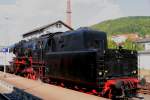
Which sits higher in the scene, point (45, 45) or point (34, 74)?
point (45, 45)

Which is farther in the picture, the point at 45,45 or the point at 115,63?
the point at 45,45

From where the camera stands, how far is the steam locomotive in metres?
16.1

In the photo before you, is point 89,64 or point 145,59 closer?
point 89,64

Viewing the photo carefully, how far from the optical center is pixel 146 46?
89.9 meters

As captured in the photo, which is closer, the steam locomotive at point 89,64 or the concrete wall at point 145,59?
the steam locomotive at point 89,64

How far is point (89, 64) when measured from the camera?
54.8ft

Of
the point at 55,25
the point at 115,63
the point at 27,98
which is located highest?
the point at 55,25

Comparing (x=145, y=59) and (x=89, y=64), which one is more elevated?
(x=89, y=64)

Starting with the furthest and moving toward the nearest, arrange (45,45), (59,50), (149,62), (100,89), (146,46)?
(146,46)
(149,62)
(45,45)
(59,50)
(100,89)

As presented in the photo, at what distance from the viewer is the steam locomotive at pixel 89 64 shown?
1614 cm

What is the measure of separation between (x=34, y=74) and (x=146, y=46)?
65099 millimetres

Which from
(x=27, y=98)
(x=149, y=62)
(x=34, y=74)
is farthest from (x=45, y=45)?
(x=149, y=62)

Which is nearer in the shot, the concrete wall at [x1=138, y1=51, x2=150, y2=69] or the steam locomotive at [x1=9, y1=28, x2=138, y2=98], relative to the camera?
the steam locomotive at [x1=9, y1=28, x2=138, y2=98]

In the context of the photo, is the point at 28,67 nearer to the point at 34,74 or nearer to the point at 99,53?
the point at 34,74
